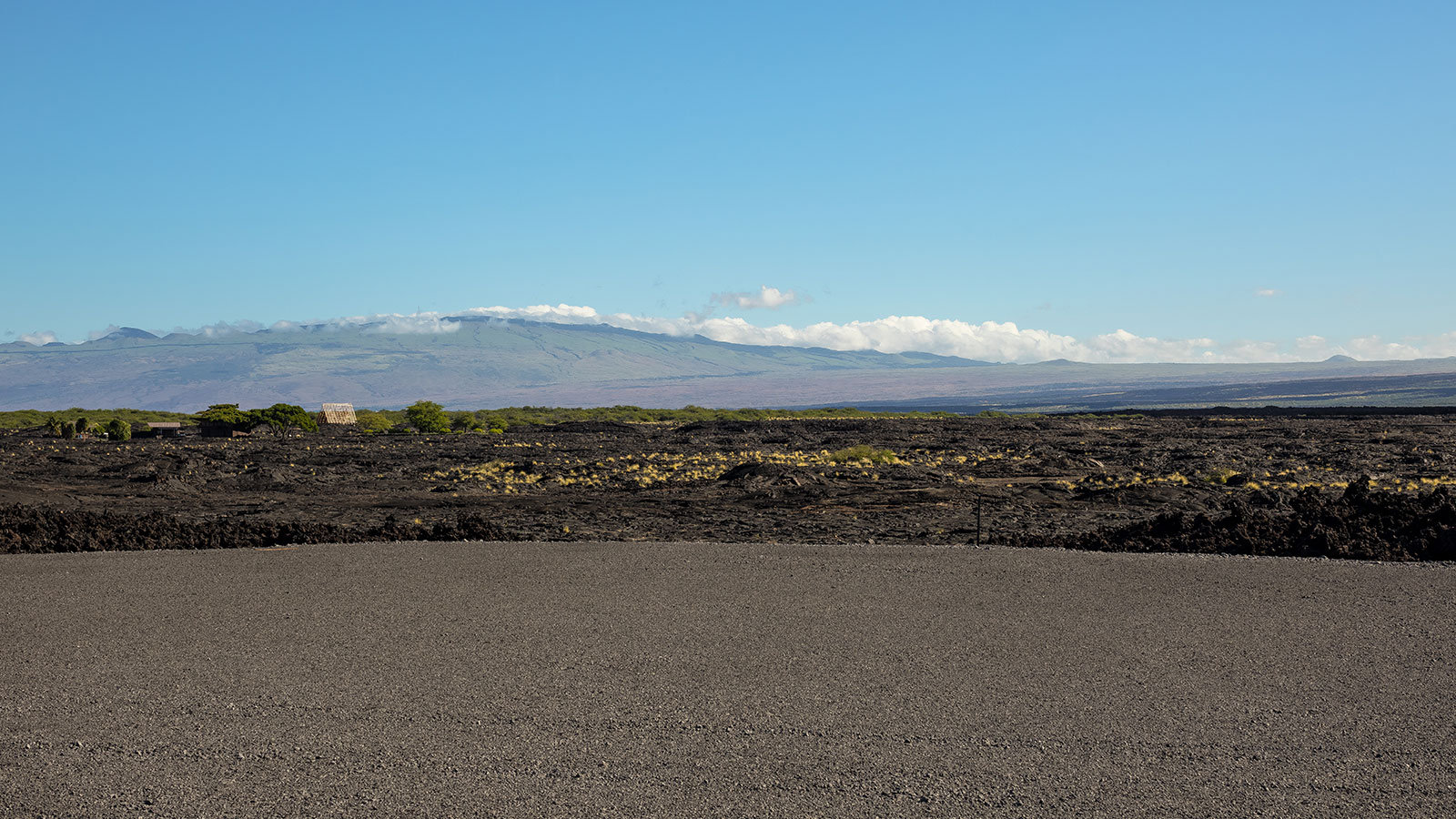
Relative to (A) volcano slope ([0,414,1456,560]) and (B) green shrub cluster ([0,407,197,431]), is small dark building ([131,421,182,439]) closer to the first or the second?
(A) volcano slope ([0,414,1456,560])

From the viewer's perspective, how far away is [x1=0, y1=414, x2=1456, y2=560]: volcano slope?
14570mm

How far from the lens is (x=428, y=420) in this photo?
2119 inches

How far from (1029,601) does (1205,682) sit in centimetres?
283

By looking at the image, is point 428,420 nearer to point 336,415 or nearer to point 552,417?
point 336,415

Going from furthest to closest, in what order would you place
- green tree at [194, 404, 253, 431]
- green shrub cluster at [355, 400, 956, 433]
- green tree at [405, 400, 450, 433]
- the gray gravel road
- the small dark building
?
green shrub cluster at [355, 400, 956, 433], green tree at [405, 400, 450, 433], green tree at [194, 404, 253, 431], the small dark building, the gray gravel road

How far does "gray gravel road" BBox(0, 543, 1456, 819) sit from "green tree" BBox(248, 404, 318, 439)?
42.1 metres

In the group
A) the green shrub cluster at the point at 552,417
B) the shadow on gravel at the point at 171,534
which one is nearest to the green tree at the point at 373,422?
the green shrub cluster at the point at 552,417

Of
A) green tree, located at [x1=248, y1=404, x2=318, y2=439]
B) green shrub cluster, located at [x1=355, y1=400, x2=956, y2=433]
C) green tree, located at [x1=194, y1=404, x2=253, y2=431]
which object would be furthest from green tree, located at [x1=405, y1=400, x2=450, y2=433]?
green tree, located at [x1=194, y1=404, x2=253, y2=431]

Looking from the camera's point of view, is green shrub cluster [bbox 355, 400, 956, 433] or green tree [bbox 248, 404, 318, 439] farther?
green shrub cluster [bbox 355, 400, 956, 433]

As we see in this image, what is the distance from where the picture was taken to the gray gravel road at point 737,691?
5.59m

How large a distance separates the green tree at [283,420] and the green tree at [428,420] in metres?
4.53

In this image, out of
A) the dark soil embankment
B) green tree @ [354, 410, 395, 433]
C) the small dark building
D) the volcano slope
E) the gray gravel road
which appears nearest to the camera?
the gray gravel road

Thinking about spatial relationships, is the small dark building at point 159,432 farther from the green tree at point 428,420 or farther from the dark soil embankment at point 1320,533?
the dark soil embankment at point 1320,533

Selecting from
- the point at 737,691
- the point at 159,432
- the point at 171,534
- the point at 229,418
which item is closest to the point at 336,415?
the point at 229,418
